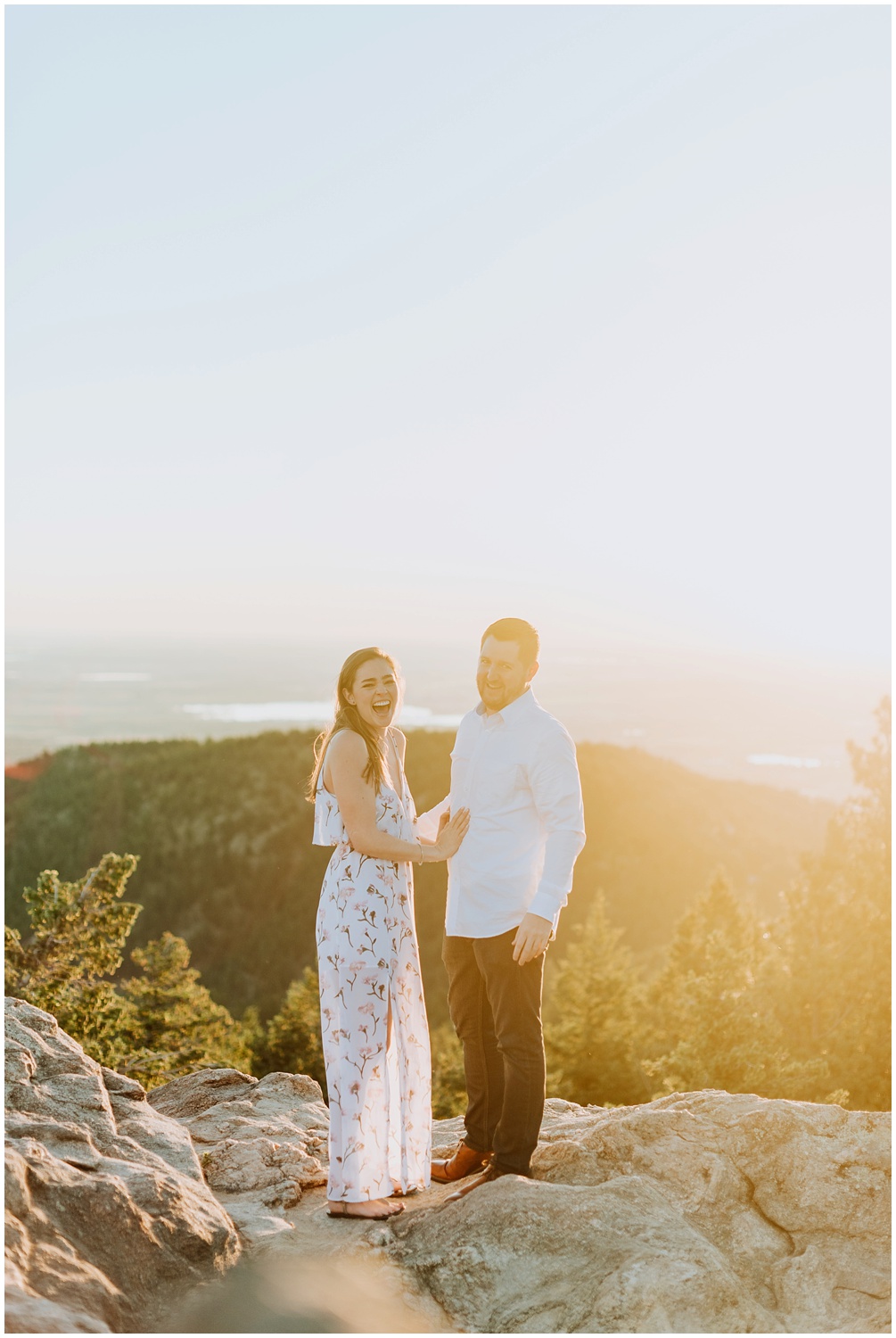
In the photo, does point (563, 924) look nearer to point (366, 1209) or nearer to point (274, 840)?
point (274, 840)

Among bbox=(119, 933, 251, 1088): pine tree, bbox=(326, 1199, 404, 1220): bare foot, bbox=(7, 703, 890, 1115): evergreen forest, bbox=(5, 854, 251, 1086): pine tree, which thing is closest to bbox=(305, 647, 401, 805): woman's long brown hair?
bbox=(326, 1199, 404, 1220): bare foot

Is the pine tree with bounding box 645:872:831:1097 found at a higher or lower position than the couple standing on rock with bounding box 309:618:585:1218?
lower

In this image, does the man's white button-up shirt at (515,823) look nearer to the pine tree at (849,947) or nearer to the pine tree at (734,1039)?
the pine tree at (734,1039)

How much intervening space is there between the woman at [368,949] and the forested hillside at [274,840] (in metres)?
35.5

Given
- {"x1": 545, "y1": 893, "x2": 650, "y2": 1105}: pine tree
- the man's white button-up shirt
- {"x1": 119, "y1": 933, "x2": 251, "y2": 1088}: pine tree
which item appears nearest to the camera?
the man's white button-up shirt

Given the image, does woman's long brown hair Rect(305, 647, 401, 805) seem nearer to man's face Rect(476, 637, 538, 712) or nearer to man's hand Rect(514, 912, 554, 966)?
man's face Rect(476, 637, 538, 712)

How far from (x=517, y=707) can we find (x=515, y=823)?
1.73ft

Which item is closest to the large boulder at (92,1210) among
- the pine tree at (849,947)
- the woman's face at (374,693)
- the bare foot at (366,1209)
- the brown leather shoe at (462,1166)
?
the bare foot at (366,1209)

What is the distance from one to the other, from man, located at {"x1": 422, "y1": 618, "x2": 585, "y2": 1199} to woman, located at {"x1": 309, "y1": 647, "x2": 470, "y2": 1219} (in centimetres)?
19

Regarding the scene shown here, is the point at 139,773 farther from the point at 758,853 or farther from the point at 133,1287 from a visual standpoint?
the point at 133,1287

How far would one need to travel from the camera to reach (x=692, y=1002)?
13914 millimetres

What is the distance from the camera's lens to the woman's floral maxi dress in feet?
14.7

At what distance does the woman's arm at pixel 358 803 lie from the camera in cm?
444

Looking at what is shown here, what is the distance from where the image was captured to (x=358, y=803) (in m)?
4.44
